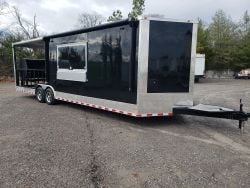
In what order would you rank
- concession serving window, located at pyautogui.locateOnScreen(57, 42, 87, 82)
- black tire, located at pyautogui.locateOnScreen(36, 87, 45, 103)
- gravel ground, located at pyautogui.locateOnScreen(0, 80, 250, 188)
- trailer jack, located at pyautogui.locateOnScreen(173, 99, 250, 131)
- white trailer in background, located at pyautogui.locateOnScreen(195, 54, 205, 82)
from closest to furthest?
gravel ground, located at pyautogui.locateOnScreen(0, 80, 250, 188) → trailer jack, located at pyautogui.locateOnScreen(173, 99, 250, 131) → concession serving window, located at pyautogui.locateOnScreen(57, 42, 87, 82) → black tire, located at pyautogui.locateOnScreen(36, 87, 45, 103) → white trailer in background, located at pyautogui.locateOnScreen(195, 54, 205, 82)

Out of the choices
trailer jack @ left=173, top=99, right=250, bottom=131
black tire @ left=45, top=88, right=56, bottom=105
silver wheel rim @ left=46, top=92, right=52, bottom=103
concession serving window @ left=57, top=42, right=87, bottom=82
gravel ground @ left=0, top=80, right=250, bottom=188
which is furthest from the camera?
silver wheel rim @ left=46, top=92, right=52, bottom=103

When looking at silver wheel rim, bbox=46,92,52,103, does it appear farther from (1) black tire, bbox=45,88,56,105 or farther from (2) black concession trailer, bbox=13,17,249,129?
(2) black concession trailer, bbox=13,17,249,129

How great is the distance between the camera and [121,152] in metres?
5.37

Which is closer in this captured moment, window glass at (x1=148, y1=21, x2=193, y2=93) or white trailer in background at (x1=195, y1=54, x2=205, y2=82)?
window glass at (x1=148, y1=21, x2=193, y2=93)

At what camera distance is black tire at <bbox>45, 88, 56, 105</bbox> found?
10998 millimetres

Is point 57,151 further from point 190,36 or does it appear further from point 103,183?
point 190,36

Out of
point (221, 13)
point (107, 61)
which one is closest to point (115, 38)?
point (107, 61)

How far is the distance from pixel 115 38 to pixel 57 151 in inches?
144

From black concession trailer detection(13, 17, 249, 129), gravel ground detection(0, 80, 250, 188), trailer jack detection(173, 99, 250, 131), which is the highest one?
black concession trailer detection(13, 17, 249, 129)

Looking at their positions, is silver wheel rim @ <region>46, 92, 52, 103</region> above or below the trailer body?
below

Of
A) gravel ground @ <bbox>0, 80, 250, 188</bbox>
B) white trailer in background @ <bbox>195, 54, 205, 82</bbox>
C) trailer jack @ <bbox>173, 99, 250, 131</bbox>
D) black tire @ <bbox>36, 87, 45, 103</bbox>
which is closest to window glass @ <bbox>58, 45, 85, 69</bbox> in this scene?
gravel ground @ <bbox>0, 80, 250, 188</bbox>

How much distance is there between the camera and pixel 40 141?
19.8ft

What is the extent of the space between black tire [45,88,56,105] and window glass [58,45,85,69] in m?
1.36

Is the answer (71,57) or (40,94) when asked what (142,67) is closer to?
(71,57)
